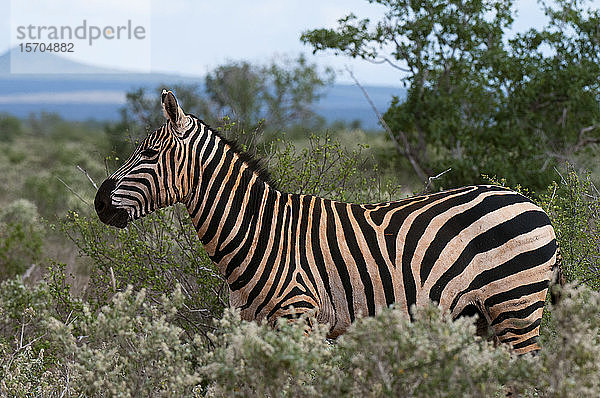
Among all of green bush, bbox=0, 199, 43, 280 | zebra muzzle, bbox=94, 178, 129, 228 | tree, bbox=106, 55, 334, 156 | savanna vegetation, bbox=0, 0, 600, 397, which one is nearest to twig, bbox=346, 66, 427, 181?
savanna vegetation, bbox=0, 0, 600, 397

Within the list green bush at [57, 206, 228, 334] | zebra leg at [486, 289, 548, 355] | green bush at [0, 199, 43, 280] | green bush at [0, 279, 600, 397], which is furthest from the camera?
green bush at [0, 199, 43, 280]

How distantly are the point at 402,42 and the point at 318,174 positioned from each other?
621 cm

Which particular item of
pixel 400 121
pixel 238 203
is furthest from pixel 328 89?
pixel 238 203

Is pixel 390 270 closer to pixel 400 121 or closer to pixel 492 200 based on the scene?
pixel 492 200

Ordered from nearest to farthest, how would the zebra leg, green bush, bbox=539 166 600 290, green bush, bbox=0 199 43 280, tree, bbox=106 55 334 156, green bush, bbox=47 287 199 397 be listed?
green bush, bbox=47 287 199 397
the zebra leg
green bush, bbox=539 166 600 290
green bush, bbox=0 199 43 280
tree, bbox=106 55 334 156

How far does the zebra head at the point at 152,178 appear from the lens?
420 cm

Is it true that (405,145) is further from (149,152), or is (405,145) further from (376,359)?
A: (376,359)

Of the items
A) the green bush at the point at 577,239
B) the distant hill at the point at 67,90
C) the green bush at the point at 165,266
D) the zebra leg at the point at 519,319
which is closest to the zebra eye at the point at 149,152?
the green bush at the point at 165,266

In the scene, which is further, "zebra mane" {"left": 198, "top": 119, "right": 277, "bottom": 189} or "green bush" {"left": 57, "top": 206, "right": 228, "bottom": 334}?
"green bush" {"left": 57, "top": 206, "right": 228, "bottom": 334}

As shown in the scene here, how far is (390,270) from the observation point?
13.6ft

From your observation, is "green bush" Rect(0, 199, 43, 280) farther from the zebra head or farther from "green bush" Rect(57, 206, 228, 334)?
the zebra head

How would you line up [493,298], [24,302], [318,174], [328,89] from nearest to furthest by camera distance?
[493,298]
[24,302]
[318,174]
[328,89]

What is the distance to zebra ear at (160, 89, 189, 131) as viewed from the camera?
13.4 feet

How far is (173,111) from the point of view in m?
4.16
